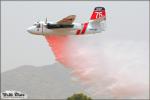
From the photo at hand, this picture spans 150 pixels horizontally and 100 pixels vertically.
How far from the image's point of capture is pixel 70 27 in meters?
116

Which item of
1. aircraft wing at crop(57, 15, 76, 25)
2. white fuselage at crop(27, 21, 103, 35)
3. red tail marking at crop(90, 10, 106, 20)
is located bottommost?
white fuselage at crop(27, 21, 103, 35)

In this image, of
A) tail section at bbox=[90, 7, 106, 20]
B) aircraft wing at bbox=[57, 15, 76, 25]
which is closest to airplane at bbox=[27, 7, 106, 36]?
aircraft wing at bbox=[57, 15, 76, 25]

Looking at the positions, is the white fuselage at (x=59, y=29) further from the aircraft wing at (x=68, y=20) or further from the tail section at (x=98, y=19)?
the aircraft wing at (x=68, y=20)

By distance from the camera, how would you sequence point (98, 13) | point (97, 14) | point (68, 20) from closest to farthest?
point (68, 20) < point (97, 14) < point (98, 13)

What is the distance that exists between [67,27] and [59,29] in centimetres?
155

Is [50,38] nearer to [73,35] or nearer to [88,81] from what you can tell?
[73,35]

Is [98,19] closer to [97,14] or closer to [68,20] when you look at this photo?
[97,14]

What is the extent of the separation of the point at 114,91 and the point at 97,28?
53.9m

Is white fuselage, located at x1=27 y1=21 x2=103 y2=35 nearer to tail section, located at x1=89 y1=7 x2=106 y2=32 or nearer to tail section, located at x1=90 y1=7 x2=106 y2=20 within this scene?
tail section, located at x1=89 y1=7 x2=106 y2=32

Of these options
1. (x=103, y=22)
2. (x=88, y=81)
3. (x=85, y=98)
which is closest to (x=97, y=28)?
(x=103, y=22)

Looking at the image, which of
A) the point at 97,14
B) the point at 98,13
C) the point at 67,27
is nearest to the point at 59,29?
the point at 67,27

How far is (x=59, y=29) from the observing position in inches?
4550

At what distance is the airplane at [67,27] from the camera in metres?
115

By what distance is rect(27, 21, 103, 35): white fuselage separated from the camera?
11556 cm
